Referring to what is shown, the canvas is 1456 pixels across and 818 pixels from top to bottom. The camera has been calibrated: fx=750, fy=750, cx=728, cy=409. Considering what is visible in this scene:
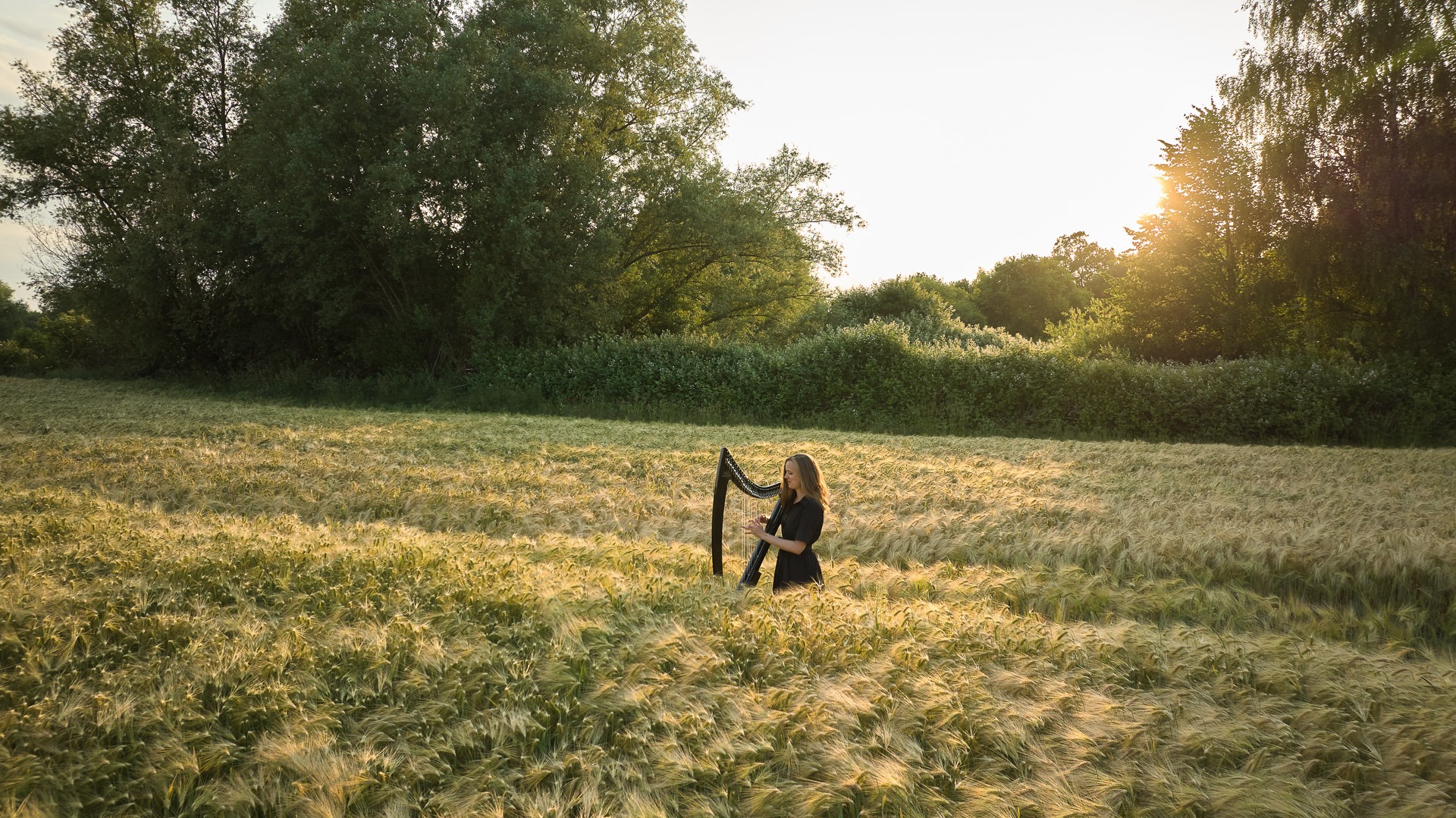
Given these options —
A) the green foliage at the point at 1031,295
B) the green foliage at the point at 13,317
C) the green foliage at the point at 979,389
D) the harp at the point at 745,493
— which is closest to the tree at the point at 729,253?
the green foliage at the point at 979,389

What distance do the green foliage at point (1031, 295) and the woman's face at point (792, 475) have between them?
214ft

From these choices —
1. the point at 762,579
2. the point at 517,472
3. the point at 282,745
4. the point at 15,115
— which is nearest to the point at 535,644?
the point at 282,745

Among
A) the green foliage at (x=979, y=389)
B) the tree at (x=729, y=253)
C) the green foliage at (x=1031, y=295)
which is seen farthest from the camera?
the green foliage at (x=1031, y=295)

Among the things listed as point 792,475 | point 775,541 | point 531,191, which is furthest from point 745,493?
point 531,191

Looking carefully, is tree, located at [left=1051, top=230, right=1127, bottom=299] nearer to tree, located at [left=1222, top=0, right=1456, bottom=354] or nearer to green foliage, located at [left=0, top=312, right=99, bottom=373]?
tree, located at [left=1222, top=0, right=1456, bottom=354]

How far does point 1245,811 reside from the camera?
2.60 metres

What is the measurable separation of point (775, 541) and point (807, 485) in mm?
509

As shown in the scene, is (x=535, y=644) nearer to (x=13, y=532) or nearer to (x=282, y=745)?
(x=282, y=745)

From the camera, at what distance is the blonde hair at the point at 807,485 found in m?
5.27

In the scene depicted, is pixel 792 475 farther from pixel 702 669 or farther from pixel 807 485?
pixel 702 669

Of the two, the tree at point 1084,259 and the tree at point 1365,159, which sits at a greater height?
the tree at point 1084,259

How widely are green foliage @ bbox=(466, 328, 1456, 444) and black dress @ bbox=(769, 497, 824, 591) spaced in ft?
48.9

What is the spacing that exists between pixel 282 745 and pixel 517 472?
7.40 meters

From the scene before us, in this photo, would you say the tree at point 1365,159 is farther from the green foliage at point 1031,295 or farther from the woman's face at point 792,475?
the green foliage at point 1031,295
